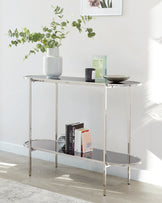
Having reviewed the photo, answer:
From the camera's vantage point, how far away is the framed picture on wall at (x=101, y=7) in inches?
128

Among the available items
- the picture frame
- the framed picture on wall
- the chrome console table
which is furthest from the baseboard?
the framed picture on wall

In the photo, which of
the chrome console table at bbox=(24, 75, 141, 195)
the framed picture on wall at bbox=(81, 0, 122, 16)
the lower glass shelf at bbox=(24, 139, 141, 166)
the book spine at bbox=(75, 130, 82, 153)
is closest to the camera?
the chrome console table at bbox=(24, 75, 141, 195)

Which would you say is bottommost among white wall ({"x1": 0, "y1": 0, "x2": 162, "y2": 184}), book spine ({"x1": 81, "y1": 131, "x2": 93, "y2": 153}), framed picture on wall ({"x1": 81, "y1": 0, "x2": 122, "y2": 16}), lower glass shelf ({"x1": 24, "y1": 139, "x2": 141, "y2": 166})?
lower glass shelf ({"x1": 24, "y1": 139, "x2": 141, "y2": 166})

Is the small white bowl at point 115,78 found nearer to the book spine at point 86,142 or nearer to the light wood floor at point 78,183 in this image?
the book spine at point 86,142

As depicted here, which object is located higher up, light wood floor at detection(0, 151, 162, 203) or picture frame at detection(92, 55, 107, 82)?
picture frame at detection(92, 55, 107, 82)

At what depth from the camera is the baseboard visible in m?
3.21

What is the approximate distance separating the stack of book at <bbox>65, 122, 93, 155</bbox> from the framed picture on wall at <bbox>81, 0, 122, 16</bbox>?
978 millimetres

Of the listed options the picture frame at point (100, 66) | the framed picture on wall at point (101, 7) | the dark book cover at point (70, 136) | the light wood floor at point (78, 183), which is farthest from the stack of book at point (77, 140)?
the framed picture on wall at point (101, 7)

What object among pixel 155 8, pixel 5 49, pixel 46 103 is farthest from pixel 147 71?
pixel 5 49

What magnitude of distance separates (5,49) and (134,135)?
1.68 meters

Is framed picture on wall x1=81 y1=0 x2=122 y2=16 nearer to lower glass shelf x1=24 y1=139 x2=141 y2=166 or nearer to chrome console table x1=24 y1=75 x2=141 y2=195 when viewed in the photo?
chrome console table x1=24 y1=75 x2=141 y2=195

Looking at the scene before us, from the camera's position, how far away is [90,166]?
355 centimetres

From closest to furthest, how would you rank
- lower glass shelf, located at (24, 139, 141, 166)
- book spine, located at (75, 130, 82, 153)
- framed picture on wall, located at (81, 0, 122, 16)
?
lower glass shelf, located at (24, 139, 141, 166) < book spine, located at (75, 130, 82, 153) < framed picture on wall, located at (81, 0, 122, 16)

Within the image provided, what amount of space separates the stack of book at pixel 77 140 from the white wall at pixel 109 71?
0.30m
